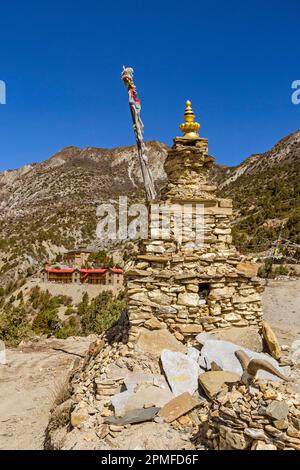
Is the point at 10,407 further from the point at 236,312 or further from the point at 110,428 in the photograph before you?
the point at 236,312

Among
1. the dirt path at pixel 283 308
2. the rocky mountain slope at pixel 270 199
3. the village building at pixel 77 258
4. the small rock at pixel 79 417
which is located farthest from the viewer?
the village building at pixel 77 258

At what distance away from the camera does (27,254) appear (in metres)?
53.7

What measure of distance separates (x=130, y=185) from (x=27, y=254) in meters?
54.5

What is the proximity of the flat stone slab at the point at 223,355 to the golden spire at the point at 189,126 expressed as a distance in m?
3.97

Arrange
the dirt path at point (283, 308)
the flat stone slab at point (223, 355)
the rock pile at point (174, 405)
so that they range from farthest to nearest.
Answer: the dirt path at point (283, 308) < the flat stone slab at point (223, 355) < the rock pile at point (174, 405)

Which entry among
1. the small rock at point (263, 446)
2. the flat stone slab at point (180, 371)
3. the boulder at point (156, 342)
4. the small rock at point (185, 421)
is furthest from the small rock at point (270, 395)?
the boulder at point (156, 342)

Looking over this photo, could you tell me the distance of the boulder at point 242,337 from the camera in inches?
265

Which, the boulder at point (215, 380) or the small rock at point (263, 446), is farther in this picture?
the boulder at point (215, 380)

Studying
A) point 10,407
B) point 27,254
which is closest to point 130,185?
point 27,254

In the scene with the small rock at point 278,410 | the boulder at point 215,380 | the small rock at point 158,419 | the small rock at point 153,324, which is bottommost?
the small rock at point 158,419

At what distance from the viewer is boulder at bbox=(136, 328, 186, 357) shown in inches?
252

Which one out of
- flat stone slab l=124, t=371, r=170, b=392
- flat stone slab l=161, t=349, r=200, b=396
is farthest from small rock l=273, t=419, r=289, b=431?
flat stone slab l=124, t=371, r=170, b=392

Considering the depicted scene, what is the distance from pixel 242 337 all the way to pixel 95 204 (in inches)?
2670

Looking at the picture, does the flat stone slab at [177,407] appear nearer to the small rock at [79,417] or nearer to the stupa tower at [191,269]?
the small rock at [79,417]
